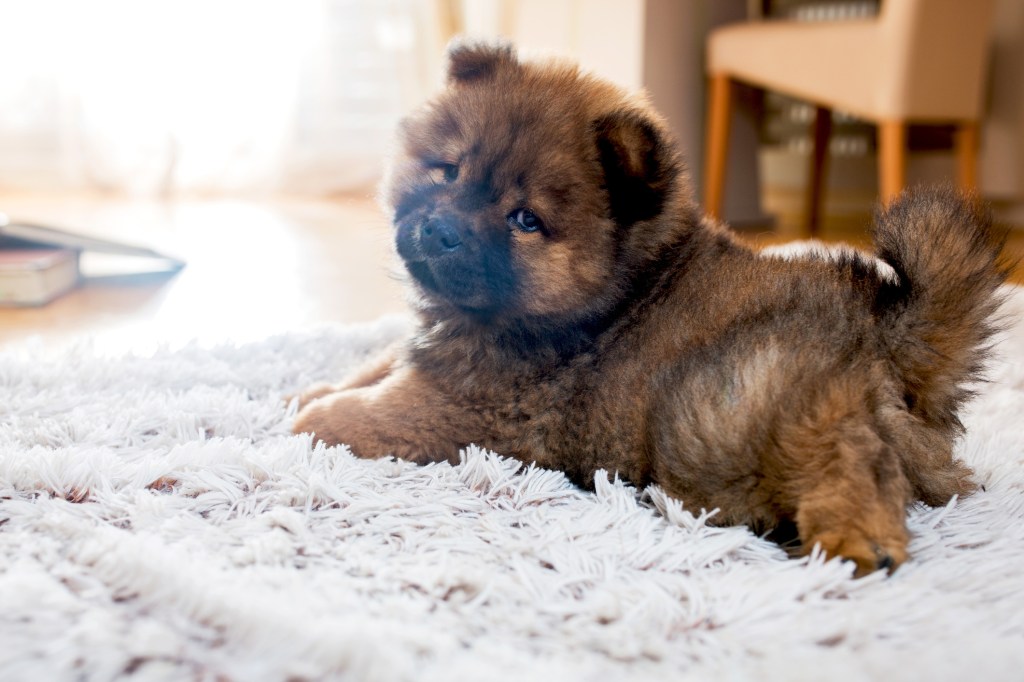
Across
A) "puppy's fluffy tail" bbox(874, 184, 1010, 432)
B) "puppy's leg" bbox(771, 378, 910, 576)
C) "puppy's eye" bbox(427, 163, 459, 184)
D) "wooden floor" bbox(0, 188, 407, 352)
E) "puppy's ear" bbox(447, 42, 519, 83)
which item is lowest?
"wooden floor" bbox(0, 188, 407, 352)

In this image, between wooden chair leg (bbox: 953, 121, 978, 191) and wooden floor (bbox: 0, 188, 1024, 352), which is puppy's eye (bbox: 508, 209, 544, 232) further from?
wooden chair leg (bbox: 953, 121, 978, 191)

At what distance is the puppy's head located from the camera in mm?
1354

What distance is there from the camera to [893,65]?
3.26 meters

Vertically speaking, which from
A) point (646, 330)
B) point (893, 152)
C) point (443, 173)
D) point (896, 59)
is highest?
point (896, 59)

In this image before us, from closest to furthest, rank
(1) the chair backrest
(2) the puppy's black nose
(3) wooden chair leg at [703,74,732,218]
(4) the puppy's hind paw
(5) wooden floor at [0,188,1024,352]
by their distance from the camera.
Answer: (4) the puppy's hind paw → (2) the puppy's black nose → (5) wooden floor at [0,188,1024,352] → (1) the chair backrest → (3) wooden chair leg at [703,74,732,218]

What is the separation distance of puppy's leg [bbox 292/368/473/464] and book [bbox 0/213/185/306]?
1467mm

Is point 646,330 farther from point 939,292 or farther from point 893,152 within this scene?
point 893,152

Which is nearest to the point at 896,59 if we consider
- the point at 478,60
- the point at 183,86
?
the point at 478,60

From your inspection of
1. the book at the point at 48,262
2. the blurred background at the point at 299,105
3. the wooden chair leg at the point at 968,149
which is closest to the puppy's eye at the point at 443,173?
the book at the point at 48,262

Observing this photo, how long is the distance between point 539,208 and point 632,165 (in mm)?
158

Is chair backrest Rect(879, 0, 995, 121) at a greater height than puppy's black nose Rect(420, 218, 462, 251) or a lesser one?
greater

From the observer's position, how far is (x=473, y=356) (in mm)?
1434

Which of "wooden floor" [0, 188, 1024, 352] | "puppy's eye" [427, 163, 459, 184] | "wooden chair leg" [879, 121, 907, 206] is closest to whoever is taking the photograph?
"puppy's eye" [427, 163, 459, 184]

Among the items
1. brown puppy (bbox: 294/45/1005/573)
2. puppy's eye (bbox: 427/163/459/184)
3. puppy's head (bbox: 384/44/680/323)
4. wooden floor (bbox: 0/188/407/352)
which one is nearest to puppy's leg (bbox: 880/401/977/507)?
brown puppy (bbox: 294/45/1005/573)
